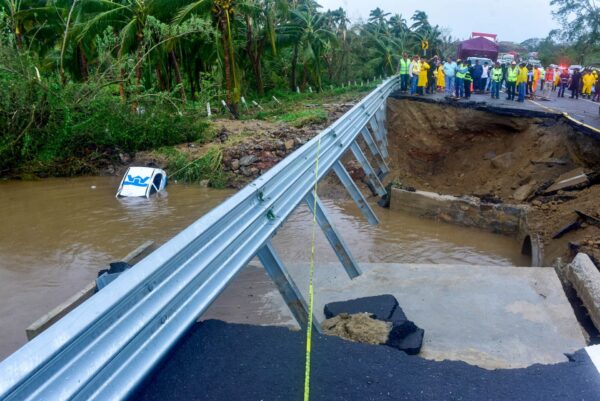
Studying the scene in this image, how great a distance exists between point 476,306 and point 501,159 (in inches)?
402

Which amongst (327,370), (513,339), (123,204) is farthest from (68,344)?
(123,204)

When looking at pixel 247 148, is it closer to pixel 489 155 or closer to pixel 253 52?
pixel 489 155

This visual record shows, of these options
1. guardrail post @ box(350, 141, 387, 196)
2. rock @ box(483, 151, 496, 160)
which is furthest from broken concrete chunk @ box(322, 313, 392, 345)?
rock @ box(483, 151, 496, 160)

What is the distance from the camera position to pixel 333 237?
15.8ft

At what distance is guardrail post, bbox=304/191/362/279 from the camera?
15.6ft

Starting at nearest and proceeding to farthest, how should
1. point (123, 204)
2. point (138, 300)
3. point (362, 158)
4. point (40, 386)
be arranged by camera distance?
point (40, 386) → point (138, 300) → point (362, 158) → point (123, 204)

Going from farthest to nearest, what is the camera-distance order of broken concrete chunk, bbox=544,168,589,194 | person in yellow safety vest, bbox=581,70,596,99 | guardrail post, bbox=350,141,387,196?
person in yellow safety vest, bbox=581,70,596,99
broken concrete chunk, bbox=544,168,589,194
guardrail post, bbox=350,141,387,196

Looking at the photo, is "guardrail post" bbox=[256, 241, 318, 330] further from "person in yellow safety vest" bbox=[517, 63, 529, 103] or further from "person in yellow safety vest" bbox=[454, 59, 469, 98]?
"person in yellow safety vest" bbox=[517, 63, 529, 103]

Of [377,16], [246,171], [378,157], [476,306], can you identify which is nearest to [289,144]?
[246,171]

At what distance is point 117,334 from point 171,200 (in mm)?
10484

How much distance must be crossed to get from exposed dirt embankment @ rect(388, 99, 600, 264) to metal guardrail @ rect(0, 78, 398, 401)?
5.12m

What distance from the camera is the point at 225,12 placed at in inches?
708

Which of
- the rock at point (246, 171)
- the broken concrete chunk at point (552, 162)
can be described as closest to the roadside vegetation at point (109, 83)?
the rock at point (246, 171)

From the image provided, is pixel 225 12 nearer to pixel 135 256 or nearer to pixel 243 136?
pixel 243 136
